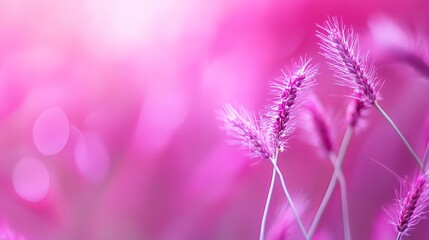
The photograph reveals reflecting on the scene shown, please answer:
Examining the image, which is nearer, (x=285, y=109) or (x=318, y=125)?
(x=285, y=109)

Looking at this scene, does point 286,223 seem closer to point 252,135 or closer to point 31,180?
point 252,135

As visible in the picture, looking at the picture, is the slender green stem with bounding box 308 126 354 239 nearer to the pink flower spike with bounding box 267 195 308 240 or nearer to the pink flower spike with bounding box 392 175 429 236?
the pink flower spike with bounding box 267 195 308 240

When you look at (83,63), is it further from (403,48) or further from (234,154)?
(403,48)

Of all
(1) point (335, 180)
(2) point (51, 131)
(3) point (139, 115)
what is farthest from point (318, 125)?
(2) point (51, 131)

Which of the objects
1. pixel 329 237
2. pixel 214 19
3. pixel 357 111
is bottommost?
pixel 329 237

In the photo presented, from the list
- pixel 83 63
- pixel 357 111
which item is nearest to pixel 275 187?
pixel 357 111

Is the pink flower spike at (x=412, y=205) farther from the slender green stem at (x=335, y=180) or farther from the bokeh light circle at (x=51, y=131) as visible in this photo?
the bokeh light circle at (x=51, y=131)

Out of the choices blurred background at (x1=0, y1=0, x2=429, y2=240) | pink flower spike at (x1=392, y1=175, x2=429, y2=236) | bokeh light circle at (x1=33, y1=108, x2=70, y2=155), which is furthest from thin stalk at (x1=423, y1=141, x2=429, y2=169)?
bokeh light circle at (x1=33, y1=108, x2=70, y2=155)
